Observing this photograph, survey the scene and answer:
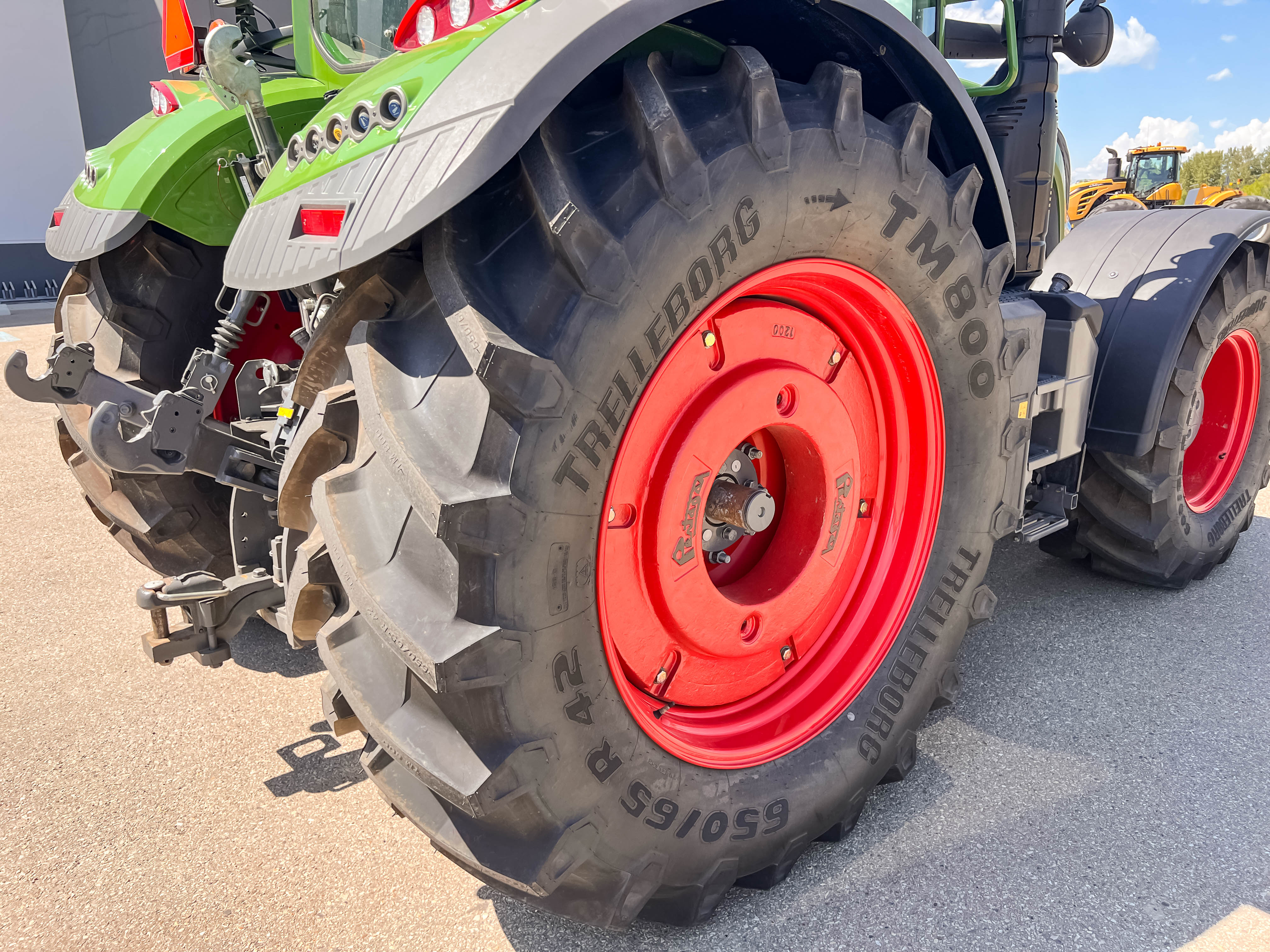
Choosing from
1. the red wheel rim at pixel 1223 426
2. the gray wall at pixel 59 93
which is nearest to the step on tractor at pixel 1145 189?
the red wheel rim at pixel 1223 426

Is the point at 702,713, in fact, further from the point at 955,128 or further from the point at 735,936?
the point at 955,128

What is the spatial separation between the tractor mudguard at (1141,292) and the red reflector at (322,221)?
218cm

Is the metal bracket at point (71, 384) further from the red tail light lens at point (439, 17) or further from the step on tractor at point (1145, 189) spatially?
the step on tractor at point (1145, 189)

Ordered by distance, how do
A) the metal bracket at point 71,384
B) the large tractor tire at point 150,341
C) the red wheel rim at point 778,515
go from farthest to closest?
1. the large tractor tire at point 150,341
2. the metal bracket at point 71,384
3. the red wheel rim at point 778,515

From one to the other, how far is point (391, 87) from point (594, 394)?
509 mm

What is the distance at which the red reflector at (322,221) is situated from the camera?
1173mm

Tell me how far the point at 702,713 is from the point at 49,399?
1.62 meters

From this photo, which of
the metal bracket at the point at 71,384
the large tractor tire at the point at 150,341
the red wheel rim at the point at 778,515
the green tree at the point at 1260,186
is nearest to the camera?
the red wheel rim at the point at 778,515

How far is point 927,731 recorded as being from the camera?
2.14 meters

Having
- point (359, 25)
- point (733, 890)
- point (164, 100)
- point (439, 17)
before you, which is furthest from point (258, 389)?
point (733, 890)

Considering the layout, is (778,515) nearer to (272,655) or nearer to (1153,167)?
(272,655)

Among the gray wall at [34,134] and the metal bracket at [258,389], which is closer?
the metal bracket at [258,389]

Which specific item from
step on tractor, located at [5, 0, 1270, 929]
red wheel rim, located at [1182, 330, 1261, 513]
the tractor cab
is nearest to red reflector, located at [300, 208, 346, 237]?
step on tractor, located at [5, 0, 1270, 929]

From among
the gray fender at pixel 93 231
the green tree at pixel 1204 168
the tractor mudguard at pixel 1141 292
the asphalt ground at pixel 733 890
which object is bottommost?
the green tree at pixel 1204 168
